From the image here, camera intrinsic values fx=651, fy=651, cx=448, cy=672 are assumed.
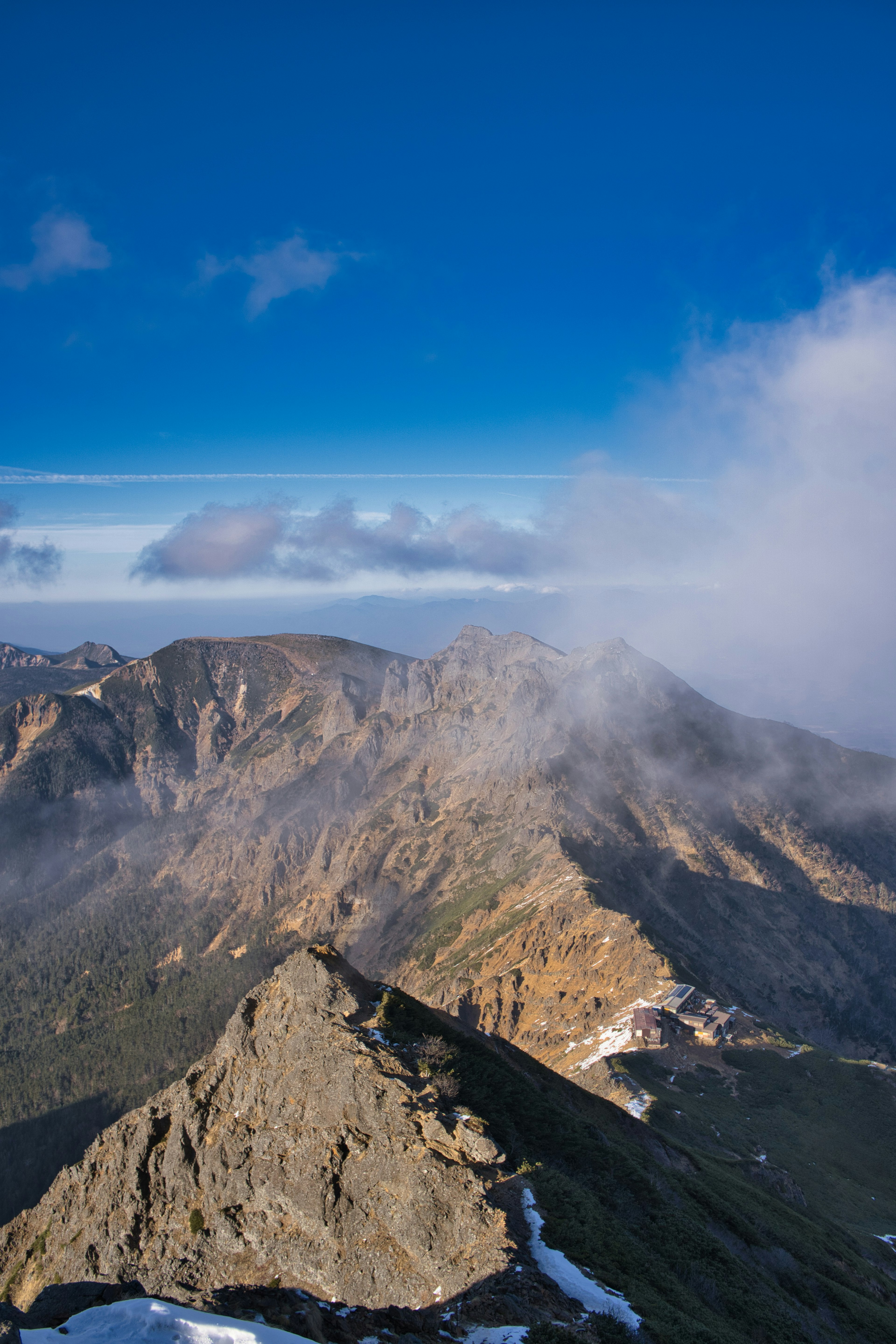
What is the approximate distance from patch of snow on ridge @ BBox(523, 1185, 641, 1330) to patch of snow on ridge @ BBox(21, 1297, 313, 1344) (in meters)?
9.71

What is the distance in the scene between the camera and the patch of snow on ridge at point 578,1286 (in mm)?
22047

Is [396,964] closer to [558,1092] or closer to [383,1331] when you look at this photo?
[558,1092]

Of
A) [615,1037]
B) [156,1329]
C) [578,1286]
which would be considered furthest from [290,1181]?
[615,1037]

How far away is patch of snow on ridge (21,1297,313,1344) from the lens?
16391mm

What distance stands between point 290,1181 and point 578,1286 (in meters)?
12.5

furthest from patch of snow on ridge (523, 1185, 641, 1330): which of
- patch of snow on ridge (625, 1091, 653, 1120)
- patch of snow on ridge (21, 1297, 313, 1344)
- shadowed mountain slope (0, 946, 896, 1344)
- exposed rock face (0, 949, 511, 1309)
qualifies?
patch of snow on ridge (625, 1091, 653, 1120)

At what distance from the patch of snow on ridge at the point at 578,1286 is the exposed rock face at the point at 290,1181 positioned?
164cm

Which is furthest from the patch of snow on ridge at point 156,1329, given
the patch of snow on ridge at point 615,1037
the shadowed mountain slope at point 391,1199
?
the patch of snow on ridge at point 615,1037

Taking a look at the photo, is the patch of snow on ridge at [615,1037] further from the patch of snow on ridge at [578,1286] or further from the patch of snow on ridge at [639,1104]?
the patch of snow on ridge at [578,1286]

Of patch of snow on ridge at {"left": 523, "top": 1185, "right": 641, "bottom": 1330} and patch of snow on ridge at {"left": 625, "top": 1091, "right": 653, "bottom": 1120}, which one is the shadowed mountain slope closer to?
patch of snow on ridge at {"left": 523, "top": 1185, "right": 641, "bottom": 1330}

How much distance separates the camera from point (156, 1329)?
17688 mm

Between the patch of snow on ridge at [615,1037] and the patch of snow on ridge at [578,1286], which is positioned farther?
the patch of snow on ridge at [615,1037]

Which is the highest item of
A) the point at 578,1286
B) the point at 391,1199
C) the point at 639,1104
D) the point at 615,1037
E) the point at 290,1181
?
the point at 391,1199

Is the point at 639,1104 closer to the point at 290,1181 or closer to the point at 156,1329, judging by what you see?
the point at 290,1181
